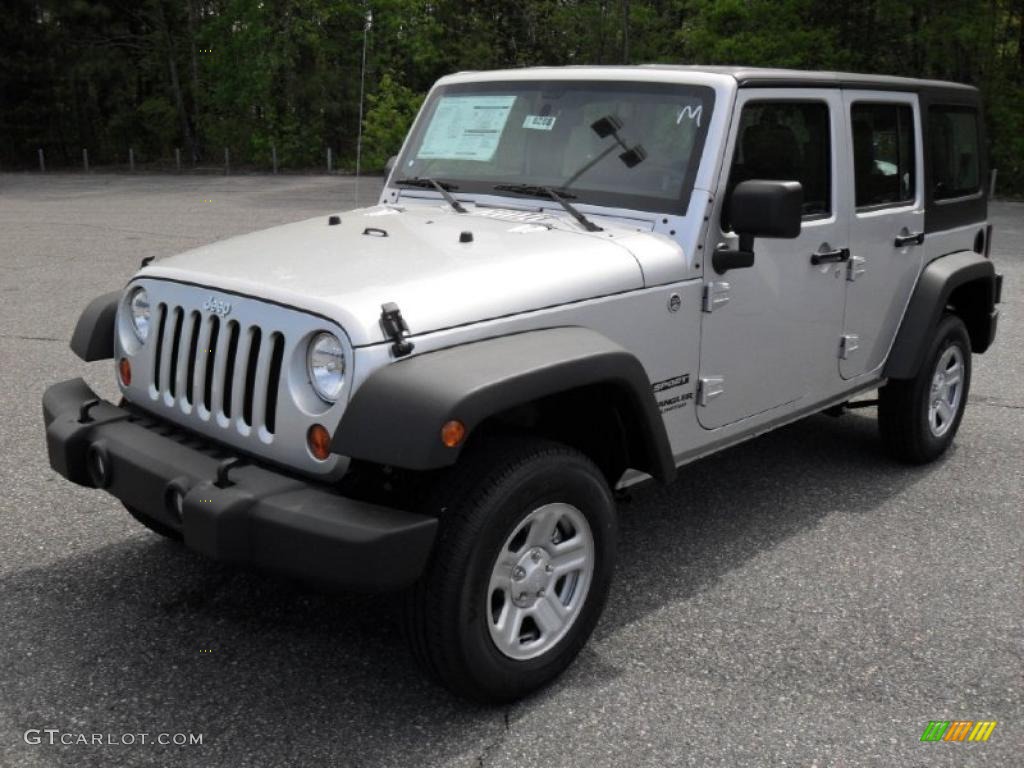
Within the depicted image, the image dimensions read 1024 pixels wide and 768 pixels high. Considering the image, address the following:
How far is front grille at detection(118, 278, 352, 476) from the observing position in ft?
9.82

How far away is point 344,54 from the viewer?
3650 cm

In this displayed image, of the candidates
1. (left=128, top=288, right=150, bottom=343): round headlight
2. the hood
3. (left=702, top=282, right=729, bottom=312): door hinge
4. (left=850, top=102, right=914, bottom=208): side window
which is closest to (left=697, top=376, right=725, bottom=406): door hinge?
(left=702, top=282, right=729, bottom=312): door hinge

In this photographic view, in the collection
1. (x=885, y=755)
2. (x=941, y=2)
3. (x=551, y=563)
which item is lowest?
(x=885, y=755)

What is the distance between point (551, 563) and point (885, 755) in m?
1.08

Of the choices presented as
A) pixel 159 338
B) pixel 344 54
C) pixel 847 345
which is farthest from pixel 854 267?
pixel 344 54

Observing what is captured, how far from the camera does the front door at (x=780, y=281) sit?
395 centimetres

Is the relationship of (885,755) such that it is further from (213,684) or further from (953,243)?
(953,243)

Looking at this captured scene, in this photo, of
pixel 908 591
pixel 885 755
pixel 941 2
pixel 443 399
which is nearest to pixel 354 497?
pixel 443 399

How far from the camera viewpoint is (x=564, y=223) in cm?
392

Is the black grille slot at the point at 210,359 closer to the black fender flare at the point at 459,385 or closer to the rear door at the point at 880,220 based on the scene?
the black fender flare at the point at 459,385

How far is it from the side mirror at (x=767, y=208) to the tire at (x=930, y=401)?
1901mm

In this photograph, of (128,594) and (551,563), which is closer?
(551,563)

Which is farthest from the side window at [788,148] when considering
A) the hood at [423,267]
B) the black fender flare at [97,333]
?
the black fender flare at [97,333]

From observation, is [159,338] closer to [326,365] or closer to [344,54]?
[326,365]
